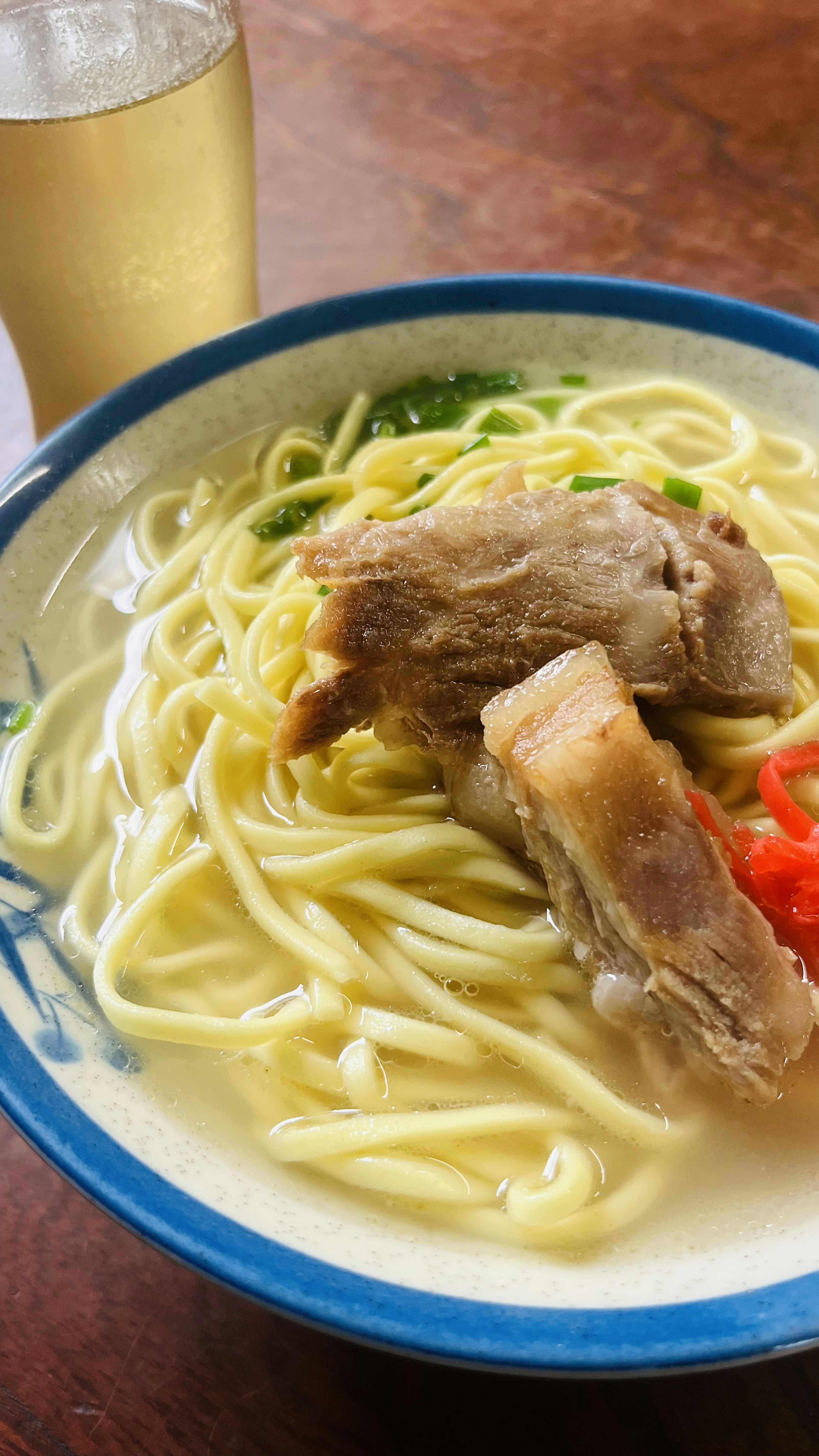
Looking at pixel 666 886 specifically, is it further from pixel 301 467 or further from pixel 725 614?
pixel 301 467

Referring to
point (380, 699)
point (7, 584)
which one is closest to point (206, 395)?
point (7, 584)

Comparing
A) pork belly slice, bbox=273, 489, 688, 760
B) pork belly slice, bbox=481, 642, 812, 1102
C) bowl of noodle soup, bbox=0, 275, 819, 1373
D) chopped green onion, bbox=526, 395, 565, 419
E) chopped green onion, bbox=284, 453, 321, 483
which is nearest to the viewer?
bowl of noodle soup, bbox=0, 275, 819, 1373

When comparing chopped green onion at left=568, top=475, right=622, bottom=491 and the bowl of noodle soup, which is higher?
chopped green onion at left=568, top=475, right=622, bottom=491

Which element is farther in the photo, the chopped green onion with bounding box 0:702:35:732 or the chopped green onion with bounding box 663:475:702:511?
the chopped green onion with bounding box 663:475:702:511

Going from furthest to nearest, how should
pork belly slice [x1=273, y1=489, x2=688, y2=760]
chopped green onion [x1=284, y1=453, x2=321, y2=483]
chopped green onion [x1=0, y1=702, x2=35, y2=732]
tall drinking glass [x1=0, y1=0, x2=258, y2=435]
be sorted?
chopped green onion [x1=284, y1=453, x2=321, y2=483]
tall drinking glass [x1=0, y1=0, x2=258, y2=435]
chopped green onion [x1=0, y1=702, x2=35, y2=732]
pork belly slice [x1=273, y1=489, x2=688, y2=760]

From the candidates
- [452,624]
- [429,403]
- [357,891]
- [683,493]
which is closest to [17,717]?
[357,891]

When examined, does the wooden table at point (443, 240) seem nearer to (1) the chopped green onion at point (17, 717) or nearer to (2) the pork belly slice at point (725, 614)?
(1) the chopped green onion at point (17, 717)

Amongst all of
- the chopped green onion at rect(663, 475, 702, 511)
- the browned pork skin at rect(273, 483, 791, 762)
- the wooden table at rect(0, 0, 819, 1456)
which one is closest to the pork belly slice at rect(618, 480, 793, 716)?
the browned pork skin at rect(273, 483, 791, 762)

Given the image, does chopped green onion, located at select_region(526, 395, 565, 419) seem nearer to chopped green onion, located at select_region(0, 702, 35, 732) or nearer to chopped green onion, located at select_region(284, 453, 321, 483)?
chopped green onion, located at select_region(284, 453, 321, 483)
